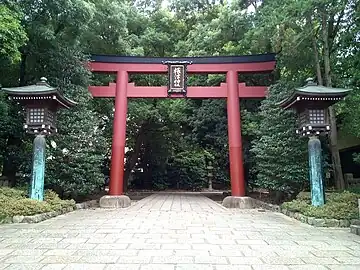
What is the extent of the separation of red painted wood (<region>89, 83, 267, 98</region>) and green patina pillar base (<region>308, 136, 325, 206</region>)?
460 centimetres

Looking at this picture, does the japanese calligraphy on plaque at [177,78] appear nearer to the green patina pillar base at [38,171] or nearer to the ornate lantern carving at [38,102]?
the ornate lantern carving at [38,102]

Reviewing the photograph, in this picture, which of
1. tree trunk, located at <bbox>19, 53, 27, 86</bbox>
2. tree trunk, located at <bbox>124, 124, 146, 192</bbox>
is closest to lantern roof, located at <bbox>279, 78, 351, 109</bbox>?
tree trunk, located at <bbox>19, 53, 27, 86</bbox>

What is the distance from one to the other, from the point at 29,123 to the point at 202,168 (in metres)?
18.5

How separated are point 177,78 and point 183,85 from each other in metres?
0.37

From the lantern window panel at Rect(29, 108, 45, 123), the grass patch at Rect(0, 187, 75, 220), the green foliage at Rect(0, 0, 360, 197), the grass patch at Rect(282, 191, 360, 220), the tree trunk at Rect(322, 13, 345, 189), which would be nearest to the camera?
the grass patch at Rect(282, 191, 360, 220)

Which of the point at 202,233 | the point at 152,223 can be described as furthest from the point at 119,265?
the point at 152,223

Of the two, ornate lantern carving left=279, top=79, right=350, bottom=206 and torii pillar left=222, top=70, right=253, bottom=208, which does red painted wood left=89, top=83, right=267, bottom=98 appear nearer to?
torii pillar left=222, top=70, right=253, bottom=208

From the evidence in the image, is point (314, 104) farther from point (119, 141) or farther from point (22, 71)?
point (22, 71)

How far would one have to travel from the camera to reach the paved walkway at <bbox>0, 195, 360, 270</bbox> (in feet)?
13.2

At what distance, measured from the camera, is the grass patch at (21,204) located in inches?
303

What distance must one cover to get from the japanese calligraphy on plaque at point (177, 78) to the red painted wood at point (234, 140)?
5.94 ft

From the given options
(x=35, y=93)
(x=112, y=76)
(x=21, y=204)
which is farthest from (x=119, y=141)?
(x=21, y=204)

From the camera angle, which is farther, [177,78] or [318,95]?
[177,78]

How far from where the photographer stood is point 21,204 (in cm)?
796
